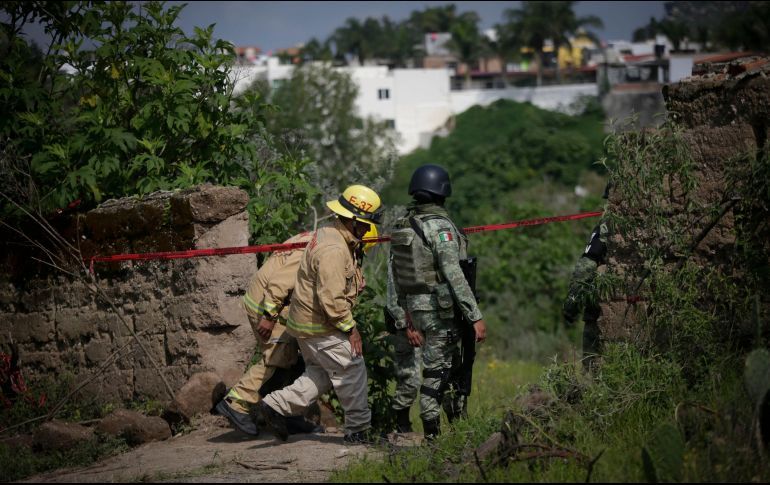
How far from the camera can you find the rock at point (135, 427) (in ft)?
24.1

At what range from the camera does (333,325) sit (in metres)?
6.74

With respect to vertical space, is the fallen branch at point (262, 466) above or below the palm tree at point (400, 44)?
below

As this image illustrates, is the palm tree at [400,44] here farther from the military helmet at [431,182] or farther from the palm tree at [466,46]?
the military helmet at [431,182]

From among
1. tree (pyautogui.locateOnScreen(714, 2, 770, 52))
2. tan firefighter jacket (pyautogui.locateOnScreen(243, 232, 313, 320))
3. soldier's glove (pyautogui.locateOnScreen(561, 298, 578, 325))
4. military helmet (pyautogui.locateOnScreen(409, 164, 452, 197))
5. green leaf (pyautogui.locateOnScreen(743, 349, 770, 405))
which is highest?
tree (pyautogui.locateOnScreen(714, 2, 770, 52))

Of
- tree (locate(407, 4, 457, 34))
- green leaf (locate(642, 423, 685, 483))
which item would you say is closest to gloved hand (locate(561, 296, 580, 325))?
green leaf (locate(642, 423, 685, 483))

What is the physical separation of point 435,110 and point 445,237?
61.6m

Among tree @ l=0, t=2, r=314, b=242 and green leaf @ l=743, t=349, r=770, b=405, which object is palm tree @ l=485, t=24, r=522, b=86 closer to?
tree @ l=0, t=2, r=314, b=242

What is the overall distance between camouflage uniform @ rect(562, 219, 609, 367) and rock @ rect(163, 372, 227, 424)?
9.84 ft

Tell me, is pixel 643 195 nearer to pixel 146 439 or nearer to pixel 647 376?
pixel 647 376

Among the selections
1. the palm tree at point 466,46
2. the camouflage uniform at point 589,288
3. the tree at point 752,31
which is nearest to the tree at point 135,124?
the camouflage uniform at point 589,288

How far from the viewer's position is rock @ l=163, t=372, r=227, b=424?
7.56 metres

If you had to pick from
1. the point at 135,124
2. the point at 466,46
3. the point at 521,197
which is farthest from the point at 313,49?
the point at 135,124

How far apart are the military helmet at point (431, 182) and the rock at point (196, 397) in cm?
233

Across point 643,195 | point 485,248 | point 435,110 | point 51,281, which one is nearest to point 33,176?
point 51,281
